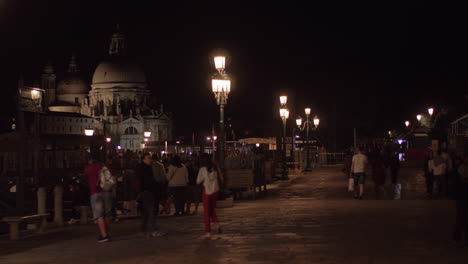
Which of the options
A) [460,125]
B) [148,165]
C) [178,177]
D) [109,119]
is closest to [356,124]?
[460,125]

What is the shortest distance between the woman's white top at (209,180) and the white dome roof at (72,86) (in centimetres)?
16374

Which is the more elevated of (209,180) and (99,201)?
(209,180)

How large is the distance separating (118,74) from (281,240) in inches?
5884

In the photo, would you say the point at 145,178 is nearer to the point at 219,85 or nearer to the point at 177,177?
the point at 177,177

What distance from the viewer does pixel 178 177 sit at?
18969 mm

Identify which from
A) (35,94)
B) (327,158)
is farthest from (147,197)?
(327,158)

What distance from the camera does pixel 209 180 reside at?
14.0 m

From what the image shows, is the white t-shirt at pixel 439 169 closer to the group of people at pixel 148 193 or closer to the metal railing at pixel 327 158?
the group of people at pixel 148 193

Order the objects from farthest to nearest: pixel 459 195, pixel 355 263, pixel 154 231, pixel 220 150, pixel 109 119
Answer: pixel 109 119 → pixel 220 150 → pixel 154 231 → pixel 459 195 → pixel 355 263

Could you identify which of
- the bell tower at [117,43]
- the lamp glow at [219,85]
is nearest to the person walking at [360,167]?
the lamp glow at [219,85]

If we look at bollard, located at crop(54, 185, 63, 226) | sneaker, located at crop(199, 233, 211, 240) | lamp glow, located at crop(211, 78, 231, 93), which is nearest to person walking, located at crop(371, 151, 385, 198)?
lamp glow, located at crop(211, 78, 231, 93)

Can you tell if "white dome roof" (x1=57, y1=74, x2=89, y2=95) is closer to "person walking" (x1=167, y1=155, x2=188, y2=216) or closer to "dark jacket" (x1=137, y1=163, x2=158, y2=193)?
"person walking" (x1=167, y1=155, x2=188, y2=216)

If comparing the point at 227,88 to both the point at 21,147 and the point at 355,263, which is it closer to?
the point at 21,147

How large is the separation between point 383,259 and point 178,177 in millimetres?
9232
